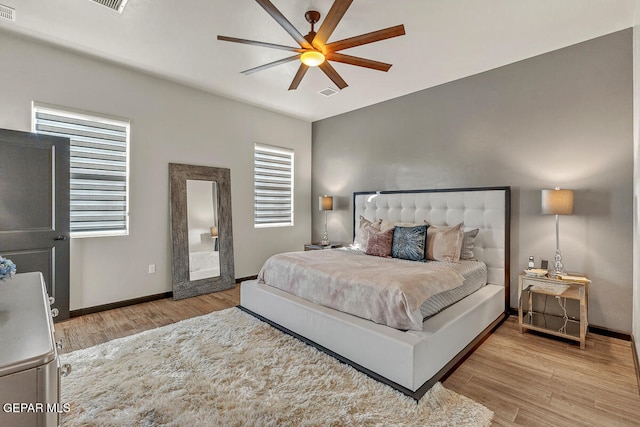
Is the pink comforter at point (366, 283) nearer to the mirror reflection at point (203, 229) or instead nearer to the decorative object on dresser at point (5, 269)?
the mirror reflection at point (203, 229)

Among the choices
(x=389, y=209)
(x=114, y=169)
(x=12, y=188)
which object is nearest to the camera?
(x=12, y=188)

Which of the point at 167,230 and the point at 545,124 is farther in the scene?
the point at 167,230

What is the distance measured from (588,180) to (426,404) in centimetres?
284

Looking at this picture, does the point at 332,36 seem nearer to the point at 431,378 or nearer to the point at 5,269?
the point at 5,269

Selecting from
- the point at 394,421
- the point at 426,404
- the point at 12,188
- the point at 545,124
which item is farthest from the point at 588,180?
the point at 12,188

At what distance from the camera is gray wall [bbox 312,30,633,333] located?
292 cm

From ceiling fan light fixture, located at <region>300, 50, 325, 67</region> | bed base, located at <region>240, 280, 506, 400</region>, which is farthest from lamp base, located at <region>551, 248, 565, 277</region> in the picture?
ceiling fan light fixture, located at <region>300, 50, 325, 67</region>

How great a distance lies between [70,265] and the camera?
3412 mm

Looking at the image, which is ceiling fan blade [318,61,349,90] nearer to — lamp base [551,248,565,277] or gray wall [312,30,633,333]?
gray wall [312,30,633,333]

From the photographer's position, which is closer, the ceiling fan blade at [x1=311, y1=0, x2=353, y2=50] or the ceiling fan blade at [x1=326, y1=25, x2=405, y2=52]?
the ceiling fan blade at [x1=311, y1=0, x2=353, y2=50]

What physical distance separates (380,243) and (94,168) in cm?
359

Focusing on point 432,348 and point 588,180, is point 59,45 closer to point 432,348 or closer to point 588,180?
point 432,348

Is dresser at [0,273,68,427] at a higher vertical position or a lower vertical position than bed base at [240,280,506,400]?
higher

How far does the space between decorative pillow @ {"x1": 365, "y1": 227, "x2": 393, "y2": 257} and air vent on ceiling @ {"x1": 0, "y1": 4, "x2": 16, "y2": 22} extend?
4208mm
